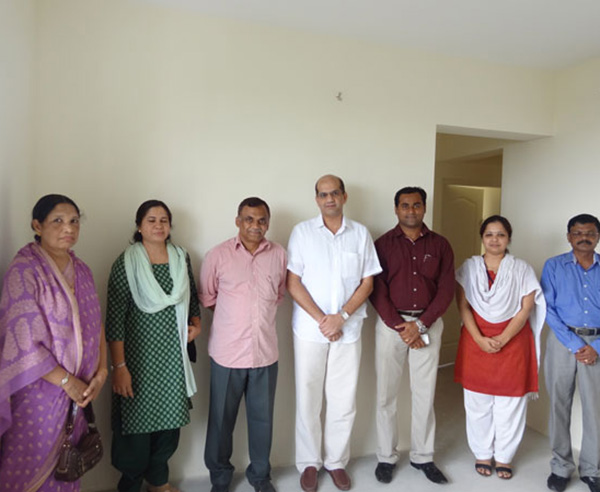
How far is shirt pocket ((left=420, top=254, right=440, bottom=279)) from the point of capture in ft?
8.86

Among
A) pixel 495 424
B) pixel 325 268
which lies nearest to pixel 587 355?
pixel 495 424

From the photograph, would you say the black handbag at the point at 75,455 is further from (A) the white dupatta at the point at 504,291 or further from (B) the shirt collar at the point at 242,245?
(A) the white dupatta at the point at 504,291

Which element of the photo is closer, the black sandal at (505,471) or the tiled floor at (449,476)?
the tiled floor at (449,476)

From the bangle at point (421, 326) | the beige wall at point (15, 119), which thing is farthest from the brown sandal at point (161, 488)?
the bangle at point (421, 326)

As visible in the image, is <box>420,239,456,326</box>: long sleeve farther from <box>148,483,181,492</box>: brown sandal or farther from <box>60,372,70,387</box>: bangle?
<box>60,372,70,387</box>: bangle

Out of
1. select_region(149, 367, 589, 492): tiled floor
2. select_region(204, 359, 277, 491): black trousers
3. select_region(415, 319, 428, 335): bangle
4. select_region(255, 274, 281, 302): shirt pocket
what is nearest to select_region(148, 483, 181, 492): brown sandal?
select_region(149, 367, 589, 492): tiled floor

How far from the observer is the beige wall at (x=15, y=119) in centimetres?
183

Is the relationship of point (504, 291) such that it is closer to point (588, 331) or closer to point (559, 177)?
point (588, 331)

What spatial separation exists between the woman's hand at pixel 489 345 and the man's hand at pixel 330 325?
94 cm

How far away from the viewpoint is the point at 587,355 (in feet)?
8.43

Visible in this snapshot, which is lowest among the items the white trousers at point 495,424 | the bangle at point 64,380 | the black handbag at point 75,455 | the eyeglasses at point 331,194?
the white trousers at point 495,424

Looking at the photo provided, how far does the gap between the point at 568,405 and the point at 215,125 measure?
2.70m

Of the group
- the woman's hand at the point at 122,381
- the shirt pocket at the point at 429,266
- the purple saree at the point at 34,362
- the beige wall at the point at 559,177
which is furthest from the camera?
the beige wall at the point at 559,177

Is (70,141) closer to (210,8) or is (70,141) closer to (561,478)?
(210,8)
